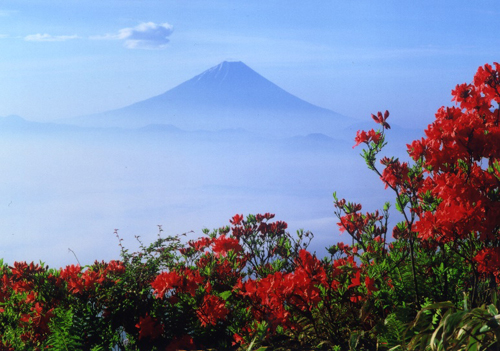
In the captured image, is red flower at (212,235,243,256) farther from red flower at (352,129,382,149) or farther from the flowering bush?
red flower at (352,129,382,149)

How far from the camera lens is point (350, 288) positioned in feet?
15.0

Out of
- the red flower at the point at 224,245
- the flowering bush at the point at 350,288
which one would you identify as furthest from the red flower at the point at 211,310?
the red flower at the point at 224,245

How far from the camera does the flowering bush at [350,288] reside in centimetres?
408

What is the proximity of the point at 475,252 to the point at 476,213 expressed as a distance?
86 centimetres

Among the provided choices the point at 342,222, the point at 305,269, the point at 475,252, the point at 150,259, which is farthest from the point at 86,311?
the point at 475,252

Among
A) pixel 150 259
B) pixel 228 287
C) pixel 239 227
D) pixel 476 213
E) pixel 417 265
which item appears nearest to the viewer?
pixel 476 213

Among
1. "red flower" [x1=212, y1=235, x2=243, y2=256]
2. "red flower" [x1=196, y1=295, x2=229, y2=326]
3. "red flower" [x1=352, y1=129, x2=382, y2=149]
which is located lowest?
"red flower" [x1=196, y1=295, x2=229, y2=326]

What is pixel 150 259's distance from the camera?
5668 millimetres

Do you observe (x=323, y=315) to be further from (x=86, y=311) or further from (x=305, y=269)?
(x=86, y=311)

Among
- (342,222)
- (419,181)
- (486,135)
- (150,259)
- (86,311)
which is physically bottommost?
(86,311)

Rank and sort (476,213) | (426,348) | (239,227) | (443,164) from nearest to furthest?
(426,348) < (476,213) < (443,164) < (239,227)

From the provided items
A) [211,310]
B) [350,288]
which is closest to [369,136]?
[350,288]

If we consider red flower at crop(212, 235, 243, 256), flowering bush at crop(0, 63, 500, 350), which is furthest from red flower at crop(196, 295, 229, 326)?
red flower at crop(212, 235, 243, 256)

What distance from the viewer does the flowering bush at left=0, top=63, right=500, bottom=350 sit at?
4078 mm
